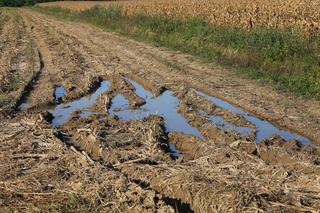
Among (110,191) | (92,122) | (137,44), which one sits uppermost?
(110,191)

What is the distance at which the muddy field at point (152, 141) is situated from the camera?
616cm

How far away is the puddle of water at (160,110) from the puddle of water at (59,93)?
126 centimetres

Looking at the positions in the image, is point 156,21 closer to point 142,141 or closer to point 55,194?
point 142,141

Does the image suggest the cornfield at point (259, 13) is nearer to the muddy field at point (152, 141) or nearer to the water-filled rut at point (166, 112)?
the muddy field at point (152, 141)

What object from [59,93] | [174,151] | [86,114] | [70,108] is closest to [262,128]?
[174,151]

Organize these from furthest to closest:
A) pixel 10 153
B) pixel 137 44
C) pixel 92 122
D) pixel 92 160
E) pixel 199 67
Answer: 1. pixel 137 44
2. pixel 199 67
3. pixel 92 122
4. pixel 10 153
5. pixel 92 160

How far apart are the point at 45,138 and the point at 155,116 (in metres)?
2.32

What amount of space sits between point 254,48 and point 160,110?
241 inches

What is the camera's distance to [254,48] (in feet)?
52.6

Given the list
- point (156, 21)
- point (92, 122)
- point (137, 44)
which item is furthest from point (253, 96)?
point (156, 21)

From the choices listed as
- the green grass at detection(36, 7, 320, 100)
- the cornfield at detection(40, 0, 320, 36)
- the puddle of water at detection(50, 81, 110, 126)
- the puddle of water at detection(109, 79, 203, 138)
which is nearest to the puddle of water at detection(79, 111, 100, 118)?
the puddle of water at detection(50, 81, 110, 126)

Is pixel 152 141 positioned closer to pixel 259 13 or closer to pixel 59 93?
pixel 59 93

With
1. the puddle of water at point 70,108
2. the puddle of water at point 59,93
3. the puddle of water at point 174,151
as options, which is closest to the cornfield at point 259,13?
the puddle of water at point 70,108

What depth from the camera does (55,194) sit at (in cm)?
654
